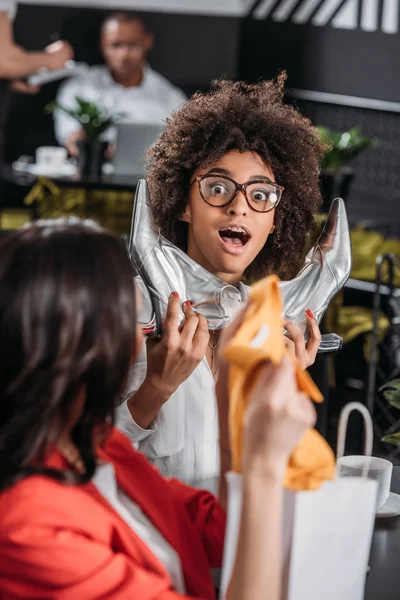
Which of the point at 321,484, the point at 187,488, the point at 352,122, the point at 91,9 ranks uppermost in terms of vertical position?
the point at 91,9

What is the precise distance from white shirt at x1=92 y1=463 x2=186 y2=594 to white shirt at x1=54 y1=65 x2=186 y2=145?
618cm

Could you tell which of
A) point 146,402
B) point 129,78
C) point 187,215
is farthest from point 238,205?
point 129,78

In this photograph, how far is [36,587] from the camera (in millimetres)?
873

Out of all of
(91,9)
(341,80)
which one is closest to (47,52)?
(91,9)

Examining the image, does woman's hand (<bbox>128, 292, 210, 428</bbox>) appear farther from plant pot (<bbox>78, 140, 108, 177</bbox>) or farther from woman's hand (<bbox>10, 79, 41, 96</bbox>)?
woman's hand (<bbox>10, 79, 41, 96</bbox>)

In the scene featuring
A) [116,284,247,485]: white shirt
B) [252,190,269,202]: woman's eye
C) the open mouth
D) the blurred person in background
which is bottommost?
[116,284,247,485]: white shirt

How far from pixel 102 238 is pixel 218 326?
0.63 meters

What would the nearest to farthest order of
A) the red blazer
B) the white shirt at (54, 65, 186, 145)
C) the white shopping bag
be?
the red blazer, the white shopping bag, the white shirt at (54, 65, 186, 145)

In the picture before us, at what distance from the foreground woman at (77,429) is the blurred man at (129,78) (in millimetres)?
6456

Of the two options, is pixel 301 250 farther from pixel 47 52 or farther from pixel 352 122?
pixel 47 52

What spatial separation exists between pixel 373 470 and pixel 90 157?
387 cm

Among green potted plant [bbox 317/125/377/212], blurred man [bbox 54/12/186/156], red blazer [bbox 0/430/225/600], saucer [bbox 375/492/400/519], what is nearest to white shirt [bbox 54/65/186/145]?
blurred man [bbox 54/12/186/156]

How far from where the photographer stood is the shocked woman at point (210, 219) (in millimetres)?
1511

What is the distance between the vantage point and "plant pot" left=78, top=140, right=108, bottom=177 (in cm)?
502
